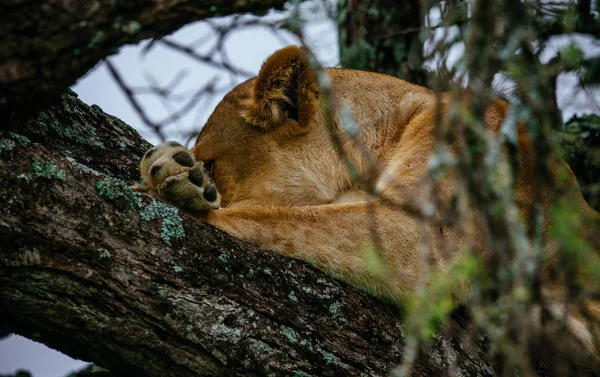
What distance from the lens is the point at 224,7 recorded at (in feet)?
6.15

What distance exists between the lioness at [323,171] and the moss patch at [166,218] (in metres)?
0.39

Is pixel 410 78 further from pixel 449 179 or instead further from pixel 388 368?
pixel 388 368

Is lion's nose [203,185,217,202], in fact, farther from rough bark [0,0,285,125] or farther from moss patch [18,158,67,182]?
rough bark [0,0,285,125]

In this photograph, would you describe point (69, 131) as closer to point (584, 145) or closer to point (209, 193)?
point (209, 193)

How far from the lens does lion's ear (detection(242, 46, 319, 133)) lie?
3.39 m

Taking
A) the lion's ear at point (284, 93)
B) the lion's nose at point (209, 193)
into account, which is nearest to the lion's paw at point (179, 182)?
the lion's nose at point (209, 193)

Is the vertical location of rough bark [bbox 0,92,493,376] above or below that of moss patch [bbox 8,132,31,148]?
below

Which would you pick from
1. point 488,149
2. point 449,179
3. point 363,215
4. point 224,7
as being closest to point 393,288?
point 363,215

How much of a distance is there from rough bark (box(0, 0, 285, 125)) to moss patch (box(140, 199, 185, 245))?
503mm

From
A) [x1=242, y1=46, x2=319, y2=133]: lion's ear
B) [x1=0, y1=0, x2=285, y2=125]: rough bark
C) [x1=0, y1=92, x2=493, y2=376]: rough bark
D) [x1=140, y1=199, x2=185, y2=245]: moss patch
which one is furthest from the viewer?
[x1=242, y1=46, x2=319, y2=133]: lion's ear

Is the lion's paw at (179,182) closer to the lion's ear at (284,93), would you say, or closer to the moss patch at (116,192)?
the moss patch at (116,192)

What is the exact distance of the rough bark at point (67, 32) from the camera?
1681 mm

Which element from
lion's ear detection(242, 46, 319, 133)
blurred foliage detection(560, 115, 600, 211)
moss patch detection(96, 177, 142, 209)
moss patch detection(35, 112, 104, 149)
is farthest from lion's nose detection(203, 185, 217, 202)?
blurred foliage detection(560, 115, 600, 211)

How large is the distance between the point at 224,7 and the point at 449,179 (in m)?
1.55
